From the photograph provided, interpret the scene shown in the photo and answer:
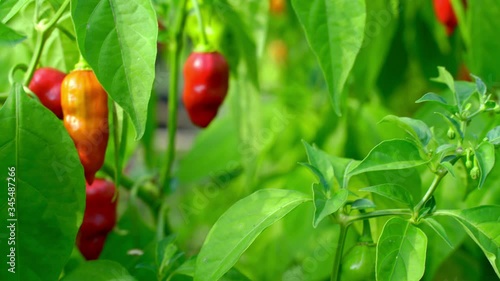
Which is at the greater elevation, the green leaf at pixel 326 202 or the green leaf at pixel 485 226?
the green leaf at pixel 326 202

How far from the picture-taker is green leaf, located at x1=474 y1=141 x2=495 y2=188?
2.15ft

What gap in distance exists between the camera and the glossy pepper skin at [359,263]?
779mm

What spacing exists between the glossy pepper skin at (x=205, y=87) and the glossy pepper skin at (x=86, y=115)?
0.22 m

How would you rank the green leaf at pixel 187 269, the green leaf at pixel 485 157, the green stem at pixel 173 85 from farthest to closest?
1. the green stem at pixel 173 85
2. the green leaf at pixel 187 269
3. the green leaf at pixel 485 157

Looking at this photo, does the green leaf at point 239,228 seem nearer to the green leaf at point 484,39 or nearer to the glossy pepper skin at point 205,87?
the glossy pepper skin at point 205,87

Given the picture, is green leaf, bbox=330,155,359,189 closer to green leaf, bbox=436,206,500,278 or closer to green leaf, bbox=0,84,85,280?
green leaf, bbox=436,206,500,278

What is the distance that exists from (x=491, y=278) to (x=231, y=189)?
52cm

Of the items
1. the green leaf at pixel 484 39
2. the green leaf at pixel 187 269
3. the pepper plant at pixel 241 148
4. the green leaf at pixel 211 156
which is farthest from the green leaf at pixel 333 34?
the green leaf at pixel 211 156

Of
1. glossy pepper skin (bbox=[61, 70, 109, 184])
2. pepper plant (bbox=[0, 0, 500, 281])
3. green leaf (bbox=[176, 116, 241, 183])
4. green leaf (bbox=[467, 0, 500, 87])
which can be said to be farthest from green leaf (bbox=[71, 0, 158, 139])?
green leaf (bbox=[176, 116, 241, 183])

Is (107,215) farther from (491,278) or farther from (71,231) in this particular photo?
(491,278)

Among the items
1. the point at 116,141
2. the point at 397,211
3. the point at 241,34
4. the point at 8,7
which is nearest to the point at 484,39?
the point at 241,34

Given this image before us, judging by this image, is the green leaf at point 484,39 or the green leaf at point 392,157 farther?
the green leaf at point 484,39

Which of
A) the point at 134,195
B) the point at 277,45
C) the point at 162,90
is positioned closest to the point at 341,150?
the point at 134,195

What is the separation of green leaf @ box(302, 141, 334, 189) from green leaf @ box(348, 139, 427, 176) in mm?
38
